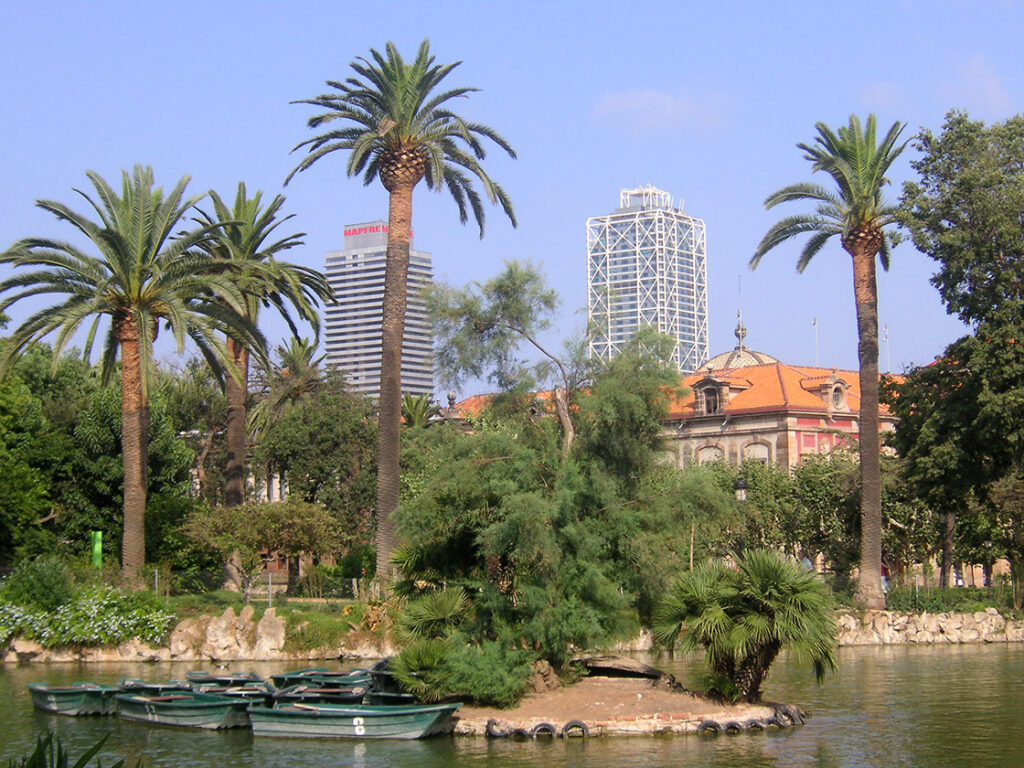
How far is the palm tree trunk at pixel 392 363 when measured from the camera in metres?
38.8

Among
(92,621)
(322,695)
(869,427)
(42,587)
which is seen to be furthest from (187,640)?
(869,427)

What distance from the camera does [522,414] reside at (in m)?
28.1

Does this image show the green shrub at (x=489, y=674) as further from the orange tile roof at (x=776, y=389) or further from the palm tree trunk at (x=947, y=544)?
the orange tile roof at (x=776, y=389)

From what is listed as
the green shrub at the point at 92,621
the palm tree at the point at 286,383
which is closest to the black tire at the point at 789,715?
the green shrub at the point at 92,621

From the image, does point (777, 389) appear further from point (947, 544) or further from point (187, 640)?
point (187, 640)

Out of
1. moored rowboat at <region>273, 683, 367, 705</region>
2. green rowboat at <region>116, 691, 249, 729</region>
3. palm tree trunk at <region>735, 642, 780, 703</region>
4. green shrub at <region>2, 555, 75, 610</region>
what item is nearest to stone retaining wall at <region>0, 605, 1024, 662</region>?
green shrub at <region>2, 555, 75, 610</region>

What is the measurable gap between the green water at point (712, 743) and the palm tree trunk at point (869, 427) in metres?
14.6

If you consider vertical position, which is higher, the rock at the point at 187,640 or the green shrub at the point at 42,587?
the green shrub at the point at 42,587

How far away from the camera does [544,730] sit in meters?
22.2

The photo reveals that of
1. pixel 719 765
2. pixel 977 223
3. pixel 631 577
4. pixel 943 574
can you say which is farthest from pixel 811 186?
pixel 719 765

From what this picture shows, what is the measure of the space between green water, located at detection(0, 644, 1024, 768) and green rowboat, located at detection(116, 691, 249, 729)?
221 millimetres

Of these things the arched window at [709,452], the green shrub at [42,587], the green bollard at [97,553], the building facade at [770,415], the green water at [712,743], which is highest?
the building facade at [770,415]

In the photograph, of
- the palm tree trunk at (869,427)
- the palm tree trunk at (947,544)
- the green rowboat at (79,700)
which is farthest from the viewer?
the palm tree trunk at (947,544)

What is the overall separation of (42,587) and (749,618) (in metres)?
22.8
